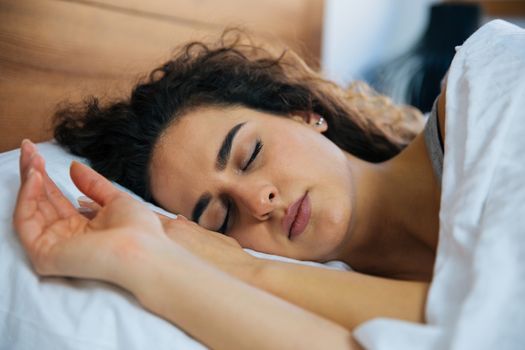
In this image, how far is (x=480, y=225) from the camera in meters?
0.66

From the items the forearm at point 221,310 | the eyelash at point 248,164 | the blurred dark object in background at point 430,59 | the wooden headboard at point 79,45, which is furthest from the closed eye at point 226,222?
the blurred dark object in background at point 430,59

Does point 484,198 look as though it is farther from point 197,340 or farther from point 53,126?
point 53,126

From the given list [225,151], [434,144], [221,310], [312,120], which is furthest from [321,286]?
[312,120]

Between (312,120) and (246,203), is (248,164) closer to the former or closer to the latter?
(246,203)

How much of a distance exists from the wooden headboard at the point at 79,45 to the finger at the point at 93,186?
419 mm

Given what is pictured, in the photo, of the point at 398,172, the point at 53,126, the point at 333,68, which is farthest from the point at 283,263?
the point at 333,68

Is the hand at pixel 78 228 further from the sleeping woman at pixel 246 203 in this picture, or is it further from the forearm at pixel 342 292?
the forearm at pixel 342 292

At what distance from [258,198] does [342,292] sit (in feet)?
0.94

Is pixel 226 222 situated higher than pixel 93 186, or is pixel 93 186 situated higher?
pixel 93 186

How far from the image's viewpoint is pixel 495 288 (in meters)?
0.59

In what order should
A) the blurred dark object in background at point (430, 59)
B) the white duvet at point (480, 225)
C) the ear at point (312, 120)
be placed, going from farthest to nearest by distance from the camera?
the blurred dark object in background at point (430, 59) < the ear at point (312, 120) < the white duvet at point (480, 225)

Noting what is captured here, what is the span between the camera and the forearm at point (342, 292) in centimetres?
69

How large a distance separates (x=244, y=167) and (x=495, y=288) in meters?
0.54

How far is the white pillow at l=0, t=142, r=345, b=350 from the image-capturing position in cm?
66
